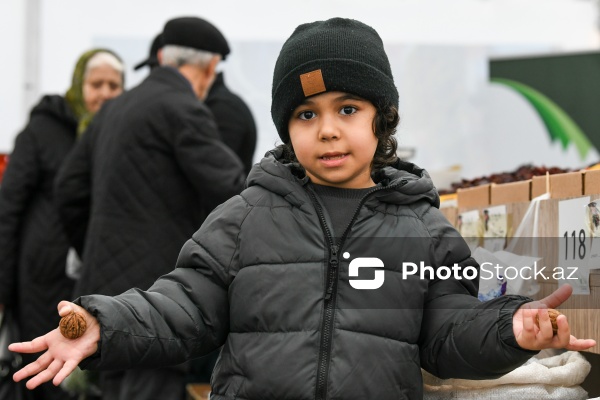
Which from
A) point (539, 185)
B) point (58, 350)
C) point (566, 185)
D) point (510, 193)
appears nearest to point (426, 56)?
point (510, 193)

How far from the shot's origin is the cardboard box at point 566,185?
6.69 ft

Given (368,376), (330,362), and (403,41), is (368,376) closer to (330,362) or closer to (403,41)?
(330,362)

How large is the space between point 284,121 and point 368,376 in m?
0.58

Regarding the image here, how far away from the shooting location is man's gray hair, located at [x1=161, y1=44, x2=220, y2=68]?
12.1 feet

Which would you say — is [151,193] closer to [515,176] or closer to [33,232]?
[33,232]

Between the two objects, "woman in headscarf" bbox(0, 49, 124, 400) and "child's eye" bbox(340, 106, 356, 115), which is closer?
"child's eye" bbox(340, 106, 356, 115)

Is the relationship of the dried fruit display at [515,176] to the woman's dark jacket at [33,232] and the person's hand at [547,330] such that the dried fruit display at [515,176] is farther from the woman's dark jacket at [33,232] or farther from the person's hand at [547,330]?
the woman's dark jacket at [33,232]

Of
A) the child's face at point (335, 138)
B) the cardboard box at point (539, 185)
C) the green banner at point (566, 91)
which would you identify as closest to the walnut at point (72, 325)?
the child's face at point (335, 138)

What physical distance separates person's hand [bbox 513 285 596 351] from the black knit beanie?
0.59 m

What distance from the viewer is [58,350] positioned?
5.32ft

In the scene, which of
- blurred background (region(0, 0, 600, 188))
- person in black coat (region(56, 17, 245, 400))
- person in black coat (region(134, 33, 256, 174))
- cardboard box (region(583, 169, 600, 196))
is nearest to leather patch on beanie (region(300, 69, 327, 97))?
cardboard box (region(583, 169, 600, 196))

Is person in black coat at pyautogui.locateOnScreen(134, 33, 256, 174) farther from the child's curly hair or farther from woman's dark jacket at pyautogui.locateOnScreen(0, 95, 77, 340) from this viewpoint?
the child's curly hair

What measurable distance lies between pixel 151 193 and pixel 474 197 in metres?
1.23

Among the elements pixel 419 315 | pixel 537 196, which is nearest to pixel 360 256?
pixel 419 315
